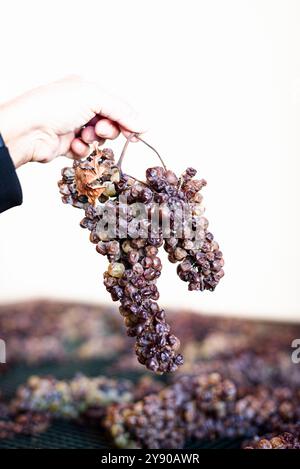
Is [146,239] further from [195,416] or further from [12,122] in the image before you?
[195,416]

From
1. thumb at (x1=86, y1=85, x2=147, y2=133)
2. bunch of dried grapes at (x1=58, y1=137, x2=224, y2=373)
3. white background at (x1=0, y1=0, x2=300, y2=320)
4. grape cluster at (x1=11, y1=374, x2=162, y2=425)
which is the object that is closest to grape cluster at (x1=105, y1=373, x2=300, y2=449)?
grape cluster at (x1=11, y1=374, x2=162, y2=425)

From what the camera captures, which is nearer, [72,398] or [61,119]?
[61,119]

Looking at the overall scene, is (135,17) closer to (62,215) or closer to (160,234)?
(62,215)

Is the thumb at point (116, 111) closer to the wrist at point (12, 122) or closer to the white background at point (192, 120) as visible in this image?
the wrist at point (12, 122)

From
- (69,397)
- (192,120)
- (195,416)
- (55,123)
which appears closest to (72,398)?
(69,397)

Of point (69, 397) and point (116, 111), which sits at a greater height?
point (116, 111)
